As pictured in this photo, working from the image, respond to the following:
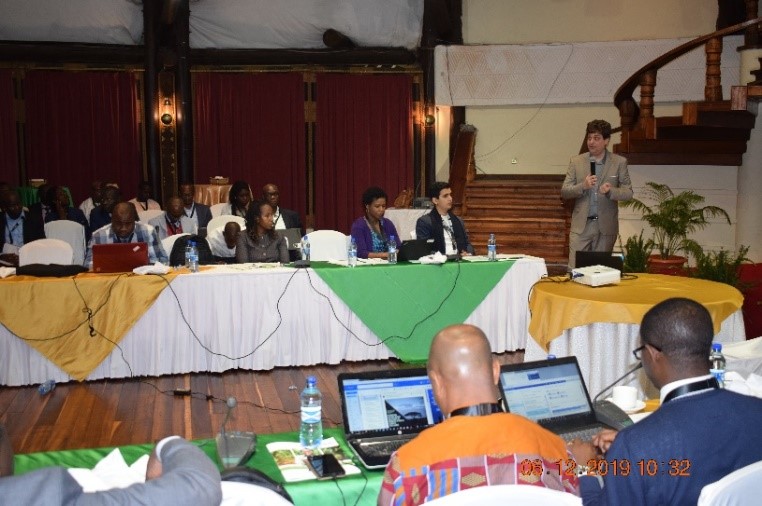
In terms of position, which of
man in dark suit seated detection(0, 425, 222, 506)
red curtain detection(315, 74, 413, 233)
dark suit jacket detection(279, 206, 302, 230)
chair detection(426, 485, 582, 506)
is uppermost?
red curtain detection(315, 74, 413, 233)

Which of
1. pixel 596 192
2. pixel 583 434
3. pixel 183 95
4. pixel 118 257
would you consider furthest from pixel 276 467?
pixel 183 95

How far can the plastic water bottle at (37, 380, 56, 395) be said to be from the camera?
5.13m

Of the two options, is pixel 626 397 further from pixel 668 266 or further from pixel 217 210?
pixel 217 210

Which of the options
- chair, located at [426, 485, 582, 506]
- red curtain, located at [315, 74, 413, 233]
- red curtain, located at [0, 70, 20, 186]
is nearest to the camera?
chair, located at [426, 485, 582, 506]

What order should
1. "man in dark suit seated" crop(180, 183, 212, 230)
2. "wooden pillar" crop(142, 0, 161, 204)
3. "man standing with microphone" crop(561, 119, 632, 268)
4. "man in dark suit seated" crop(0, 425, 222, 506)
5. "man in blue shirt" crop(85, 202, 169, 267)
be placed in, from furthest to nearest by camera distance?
"wooden pillar" crop(142, 0, 161, 204)
"man in dark suit seated" crop(180, 183, 212, 230)
"man standing with microphone" crop(561, 119, 632, 268)
"man in blue shirt" crop(85, 202, 169, 267)
"man in dark suit seated" crop(0, 425, 222, 506)

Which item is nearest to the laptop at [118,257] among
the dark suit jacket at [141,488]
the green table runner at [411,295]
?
the green table runner at [411,295]

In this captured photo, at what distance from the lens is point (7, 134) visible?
11.4 m

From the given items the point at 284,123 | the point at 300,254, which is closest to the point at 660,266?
the point at 300,254

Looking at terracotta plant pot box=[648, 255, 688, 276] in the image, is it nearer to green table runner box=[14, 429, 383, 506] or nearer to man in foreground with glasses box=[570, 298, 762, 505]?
green table runner box=[14, 429, 383, 506]

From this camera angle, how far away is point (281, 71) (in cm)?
1213

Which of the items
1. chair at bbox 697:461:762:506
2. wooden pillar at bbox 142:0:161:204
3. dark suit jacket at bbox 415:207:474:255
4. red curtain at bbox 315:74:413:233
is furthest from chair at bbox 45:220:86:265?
chair at bbox 697:461:762:506

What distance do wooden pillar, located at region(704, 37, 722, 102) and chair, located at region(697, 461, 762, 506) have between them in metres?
6.50

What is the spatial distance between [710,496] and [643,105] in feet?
22.4

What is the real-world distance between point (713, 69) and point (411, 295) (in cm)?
391
